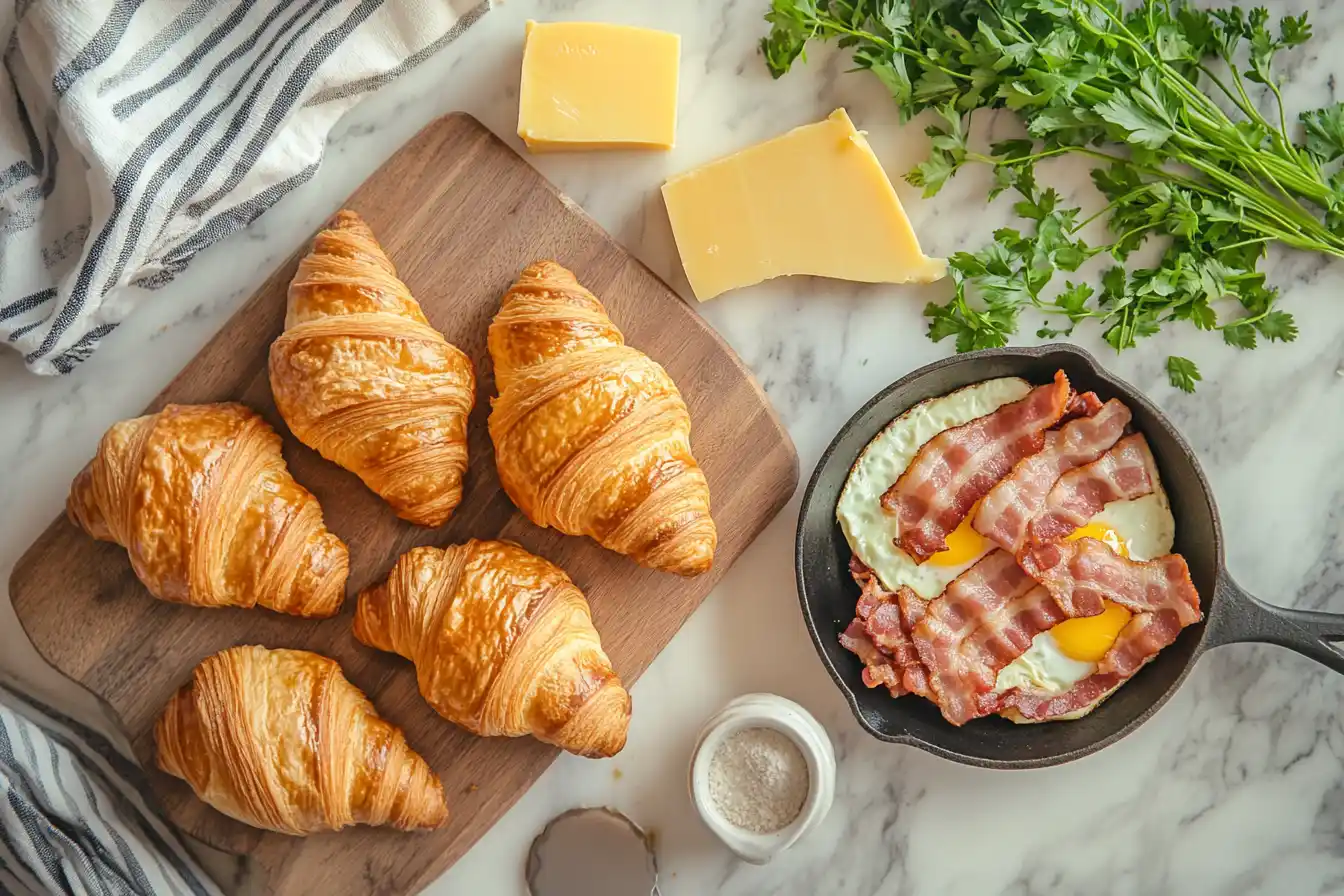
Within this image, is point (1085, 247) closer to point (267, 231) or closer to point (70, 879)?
point (267, 231)

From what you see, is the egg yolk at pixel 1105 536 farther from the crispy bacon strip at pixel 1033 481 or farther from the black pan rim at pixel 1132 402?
the black pan rim at pixel 1132 402

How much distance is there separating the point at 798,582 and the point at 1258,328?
120 centimetres

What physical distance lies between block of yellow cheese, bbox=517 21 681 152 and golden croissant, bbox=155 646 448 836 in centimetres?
126

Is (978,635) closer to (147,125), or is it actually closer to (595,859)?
(595,859)

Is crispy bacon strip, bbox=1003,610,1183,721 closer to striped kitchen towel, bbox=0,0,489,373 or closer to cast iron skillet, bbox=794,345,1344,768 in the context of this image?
cast iron skillet, bbox=794,345,1344,768

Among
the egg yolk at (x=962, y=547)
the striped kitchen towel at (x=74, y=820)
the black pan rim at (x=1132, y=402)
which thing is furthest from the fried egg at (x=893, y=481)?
the striped kitchen towel at (x=74, y=820)

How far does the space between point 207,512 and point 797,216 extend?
1373mm

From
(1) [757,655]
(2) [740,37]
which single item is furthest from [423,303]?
(1) [757,655]

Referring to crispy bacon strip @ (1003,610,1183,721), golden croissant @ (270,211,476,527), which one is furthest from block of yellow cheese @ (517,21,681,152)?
crispy bacon strip @ (1003,610,1183,721)

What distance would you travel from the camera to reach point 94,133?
6.29ft

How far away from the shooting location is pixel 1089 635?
2.21 metres

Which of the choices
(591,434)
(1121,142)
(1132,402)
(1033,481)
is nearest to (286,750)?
(591,434)

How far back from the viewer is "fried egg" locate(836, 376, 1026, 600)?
222 cm

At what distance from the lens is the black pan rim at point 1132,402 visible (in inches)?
82.5
